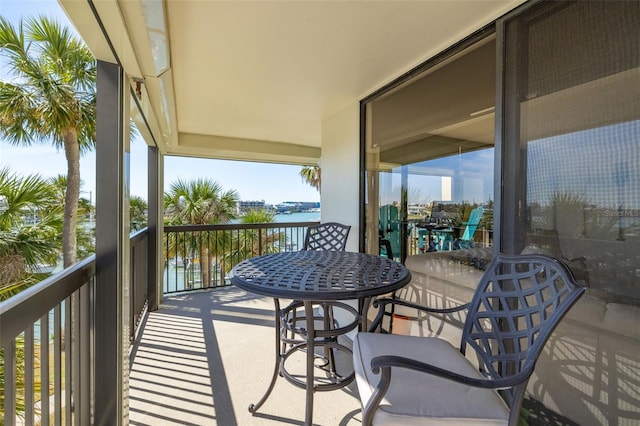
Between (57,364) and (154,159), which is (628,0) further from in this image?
(154,159)

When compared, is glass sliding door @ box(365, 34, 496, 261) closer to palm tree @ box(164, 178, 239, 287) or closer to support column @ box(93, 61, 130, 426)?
support column @ box(93, 61, 130, 426)

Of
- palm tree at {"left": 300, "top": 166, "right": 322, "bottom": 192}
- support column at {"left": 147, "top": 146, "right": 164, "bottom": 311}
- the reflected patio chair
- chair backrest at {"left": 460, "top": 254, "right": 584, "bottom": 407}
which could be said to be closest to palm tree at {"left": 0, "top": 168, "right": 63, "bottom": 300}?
the reflected patio chair

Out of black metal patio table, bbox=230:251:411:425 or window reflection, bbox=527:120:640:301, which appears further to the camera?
black metal patio table, bbox=230:251:411:425

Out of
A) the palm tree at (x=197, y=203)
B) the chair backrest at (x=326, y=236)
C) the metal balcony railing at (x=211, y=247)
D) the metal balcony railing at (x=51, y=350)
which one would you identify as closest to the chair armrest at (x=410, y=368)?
the metal balcony railing at (x=51, y=350)

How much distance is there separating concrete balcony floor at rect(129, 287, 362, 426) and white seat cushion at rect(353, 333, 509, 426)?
2.93 feet

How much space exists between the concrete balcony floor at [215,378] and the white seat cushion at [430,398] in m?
0.89

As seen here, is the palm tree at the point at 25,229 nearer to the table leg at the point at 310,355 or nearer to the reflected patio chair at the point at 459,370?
the table leg at the point at 310,355

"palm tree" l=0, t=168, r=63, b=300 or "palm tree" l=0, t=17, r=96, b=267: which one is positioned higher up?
"palm tree" l=0, t=17, r=96, b=267

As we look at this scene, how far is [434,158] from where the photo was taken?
212cm

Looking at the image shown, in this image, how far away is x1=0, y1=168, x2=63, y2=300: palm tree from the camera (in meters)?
0.94

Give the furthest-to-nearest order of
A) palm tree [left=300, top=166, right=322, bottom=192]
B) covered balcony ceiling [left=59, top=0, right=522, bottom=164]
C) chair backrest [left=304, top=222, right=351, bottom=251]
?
1. palm tree [left=300, top=166, right=322, bottom=192]
2. chair backrest [left=304, top=222, right=351, bottom=251]
3. covered balcony ceiling [left=59, top=0, right=522, bottom=164]

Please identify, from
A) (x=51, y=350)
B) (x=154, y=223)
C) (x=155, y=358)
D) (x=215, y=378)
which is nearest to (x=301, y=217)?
(x=154, y=223)

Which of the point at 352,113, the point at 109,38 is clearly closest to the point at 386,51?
the point at 352,113

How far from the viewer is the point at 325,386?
1726 mm
